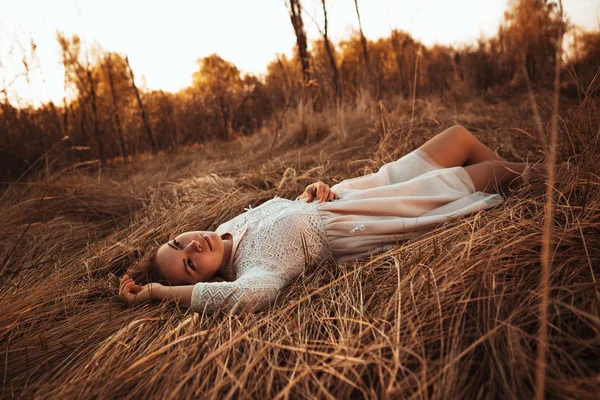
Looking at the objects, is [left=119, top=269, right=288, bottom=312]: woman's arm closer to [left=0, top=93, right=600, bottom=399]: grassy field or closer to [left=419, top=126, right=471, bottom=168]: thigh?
[left=0, top=93, right=600, bottom=399]: grassy field

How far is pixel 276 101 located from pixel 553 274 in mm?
6894

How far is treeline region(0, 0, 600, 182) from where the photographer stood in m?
4.80

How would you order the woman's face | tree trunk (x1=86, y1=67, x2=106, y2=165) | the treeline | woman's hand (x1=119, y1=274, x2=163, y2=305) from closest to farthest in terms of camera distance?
woman's hand (x1=119, y1=274, x2=163, y2=305) → the woman's face → the treeline → tree trunk (x1=86, y1=67, x2=106, y2=165)

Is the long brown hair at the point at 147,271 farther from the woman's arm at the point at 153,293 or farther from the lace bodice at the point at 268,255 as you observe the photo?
the lace bodice at the point at 268,255

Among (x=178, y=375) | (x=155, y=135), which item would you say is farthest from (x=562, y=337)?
→ (x=155, y=135)

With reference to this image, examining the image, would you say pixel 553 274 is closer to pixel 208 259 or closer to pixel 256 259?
pixel 256 259

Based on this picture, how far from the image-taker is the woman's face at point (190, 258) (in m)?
1.43

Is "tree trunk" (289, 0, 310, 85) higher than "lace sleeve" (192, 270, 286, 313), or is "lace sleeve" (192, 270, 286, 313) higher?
"tree trunk" (289, 0, 310, 85)

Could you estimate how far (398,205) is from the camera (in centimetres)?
165

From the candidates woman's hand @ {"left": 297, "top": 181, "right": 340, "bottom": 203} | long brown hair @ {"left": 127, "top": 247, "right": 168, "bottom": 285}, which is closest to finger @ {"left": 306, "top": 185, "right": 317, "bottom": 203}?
woman's hand @ {"left": 297, "top": 181, "right": 340, "bottom": 203}

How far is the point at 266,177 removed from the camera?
2740 mm

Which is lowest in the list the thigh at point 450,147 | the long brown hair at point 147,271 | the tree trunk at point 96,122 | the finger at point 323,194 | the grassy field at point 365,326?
the grassy field at point 365,326

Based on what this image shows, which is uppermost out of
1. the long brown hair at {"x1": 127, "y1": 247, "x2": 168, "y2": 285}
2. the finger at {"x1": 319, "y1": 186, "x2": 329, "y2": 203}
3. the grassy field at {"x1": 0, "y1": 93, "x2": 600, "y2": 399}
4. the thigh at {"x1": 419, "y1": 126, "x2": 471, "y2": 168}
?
the thigh at {"x1": 419, "y1": 126, "x2": 471, "y2": 168}

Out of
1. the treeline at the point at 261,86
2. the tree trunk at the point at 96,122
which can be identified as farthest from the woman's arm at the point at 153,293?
the tree trunk at the point at 96,122
